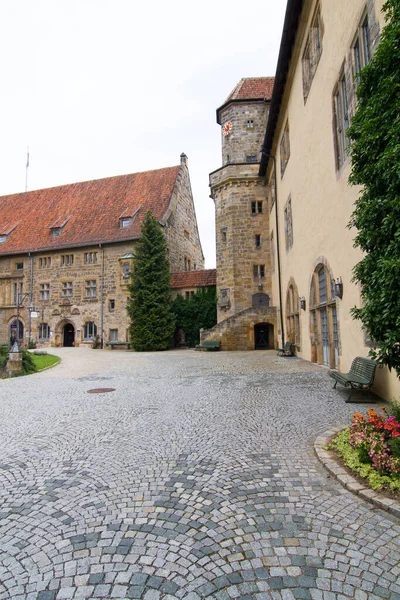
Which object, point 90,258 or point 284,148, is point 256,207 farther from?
point 90,258

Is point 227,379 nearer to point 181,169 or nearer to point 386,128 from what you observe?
point 386,128

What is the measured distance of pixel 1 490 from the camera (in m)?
3.66


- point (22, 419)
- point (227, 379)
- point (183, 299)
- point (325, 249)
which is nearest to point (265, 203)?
point (183, 299)

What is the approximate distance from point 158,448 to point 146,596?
104 inches

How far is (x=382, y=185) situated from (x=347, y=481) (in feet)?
9.94

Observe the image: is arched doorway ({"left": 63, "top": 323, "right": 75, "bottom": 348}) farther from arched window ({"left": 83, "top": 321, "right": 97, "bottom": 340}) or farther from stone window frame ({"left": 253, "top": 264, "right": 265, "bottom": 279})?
stone window frame ({"left": 253, "top": 264, "right": 265, "bottom": 279})

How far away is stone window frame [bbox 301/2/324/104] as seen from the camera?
1185cm

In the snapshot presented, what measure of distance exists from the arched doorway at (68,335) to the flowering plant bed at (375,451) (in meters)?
31.3

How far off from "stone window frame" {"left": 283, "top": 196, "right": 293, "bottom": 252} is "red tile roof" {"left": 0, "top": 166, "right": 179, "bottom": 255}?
1420cm

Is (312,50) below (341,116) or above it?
above

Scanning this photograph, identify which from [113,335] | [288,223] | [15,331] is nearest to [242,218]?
[288,223]

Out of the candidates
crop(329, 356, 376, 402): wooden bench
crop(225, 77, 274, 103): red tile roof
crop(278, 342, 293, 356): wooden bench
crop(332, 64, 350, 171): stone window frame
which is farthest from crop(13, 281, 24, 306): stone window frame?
crop(329, 356, 376, 402): wooden bench

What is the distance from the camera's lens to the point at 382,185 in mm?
4023

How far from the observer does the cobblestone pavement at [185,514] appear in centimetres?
227
